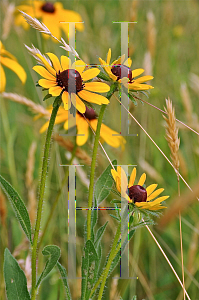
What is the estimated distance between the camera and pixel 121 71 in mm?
570

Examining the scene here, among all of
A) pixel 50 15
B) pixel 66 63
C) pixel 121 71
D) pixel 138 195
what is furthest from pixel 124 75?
pixel 50 15

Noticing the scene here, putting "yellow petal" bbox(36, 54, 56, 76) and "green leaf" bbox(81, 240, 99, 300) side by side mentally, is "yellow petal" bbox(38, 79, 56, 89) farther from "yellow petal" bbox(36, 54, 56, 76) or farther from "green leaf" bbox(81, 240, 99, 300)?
"green leaf" bbox(81, 240, 99, 300)

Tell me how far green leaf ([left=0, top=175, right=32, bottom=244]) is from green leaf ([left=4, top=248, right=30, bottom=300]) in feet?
0.23

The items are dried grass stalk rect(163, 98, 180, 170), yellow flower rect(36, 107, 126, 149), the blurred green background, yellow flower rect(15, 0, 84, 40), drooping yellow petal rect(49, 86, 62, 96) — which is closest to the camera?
drooping yellow petal rect(49, 86, 62, 96)

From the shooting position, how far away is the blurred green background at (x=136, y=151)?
112cm

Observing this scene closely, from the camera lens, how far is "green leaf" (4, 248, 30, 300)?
605mm

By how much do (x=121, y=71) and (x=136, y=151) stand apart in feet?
3.72

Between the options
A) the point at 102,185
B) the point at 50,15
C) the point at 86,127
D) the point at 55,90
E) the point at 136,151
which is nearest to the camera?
the point at 55,90

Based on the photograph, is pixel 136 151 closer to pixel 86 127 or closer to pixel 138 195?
pixel 86 127

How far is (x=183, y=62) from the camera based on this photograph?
8.31 ft

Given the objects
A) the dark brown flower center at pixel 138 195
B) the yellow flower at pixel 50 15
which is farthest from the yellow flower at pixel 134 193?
the yellow flower at pixel 50 15

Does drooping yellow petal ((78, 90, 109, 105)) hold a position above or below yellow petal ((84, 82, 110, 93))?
below

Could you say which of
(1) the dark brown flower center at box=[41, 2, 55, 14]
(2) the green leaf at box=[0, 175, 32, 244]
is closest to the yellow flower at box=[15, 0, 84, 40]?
(1) the dark brown flower center at box=[41, 2, 55, 14]

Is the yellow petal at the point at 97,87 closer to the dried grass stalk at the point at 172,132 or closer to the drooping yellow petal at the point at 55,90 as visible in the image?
the drooping yellow petal at the point at 55,90
